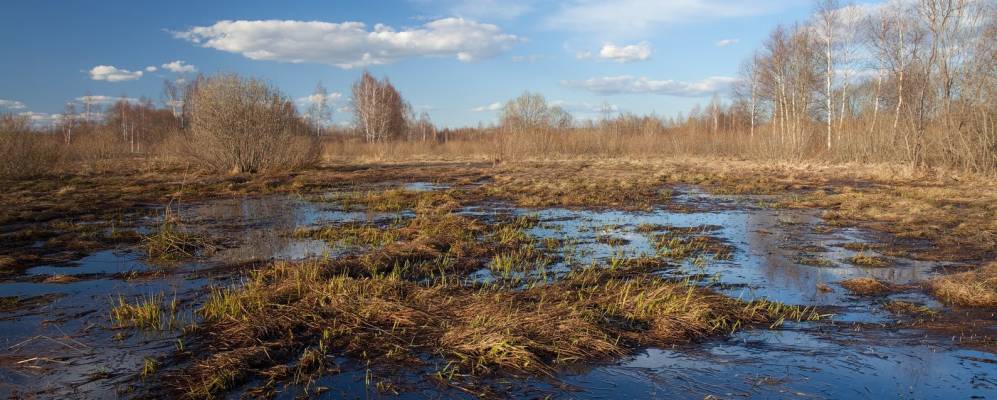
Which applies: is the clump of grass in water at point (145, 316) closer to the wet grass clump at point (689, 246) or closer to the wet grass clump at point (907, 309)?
the wet grass clump at point (689, 246)

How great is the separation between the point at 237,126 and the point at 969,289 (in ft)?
72.8

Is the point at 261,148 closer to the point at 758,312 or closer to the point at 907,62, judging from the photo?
the point at 758,312

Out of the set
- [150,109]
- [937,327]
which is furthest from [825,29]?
[150,109]

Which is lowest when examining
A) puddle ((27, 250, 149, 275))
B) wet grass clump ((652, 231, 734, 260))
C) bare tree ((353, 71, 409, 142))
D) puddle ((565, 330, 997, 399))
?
puddle ((565, 330, 997, 399))

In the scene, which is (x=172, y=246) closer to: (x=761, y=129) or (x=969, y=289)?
(x=969, y=289)

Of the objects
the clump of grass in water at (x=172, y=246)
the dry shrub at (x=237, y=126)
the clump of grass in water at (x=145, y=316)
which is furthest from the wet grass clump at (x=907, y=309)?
the dry shrub at (x=237, y=126)

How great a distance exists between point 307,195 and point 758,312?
14217 millimetres

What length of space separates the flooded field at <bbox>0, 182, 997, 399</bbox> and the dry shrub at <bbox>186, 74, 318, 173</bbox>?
10515 millimetres

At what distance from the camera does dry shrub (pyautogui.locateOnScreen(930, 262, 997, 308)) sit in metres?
5.89

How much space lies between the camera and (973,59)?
19.0 meters

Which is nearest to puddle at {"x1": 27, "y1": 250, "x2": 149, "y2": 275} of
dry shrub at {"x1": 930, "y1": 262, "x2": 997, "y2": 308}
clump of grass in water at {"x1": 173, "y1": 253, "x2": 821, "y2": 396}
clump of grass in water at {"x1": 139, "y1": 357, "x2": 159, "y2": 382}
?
clump of grass in water at {"x1": 173, "y1": 253, "x2": 821, "y2": 396}

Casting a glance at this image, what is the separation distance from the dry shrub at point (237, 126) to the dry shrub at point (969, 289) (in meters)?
21.8

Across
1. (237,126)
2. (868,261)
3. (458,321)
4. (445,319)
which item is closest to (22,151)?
(237,126)

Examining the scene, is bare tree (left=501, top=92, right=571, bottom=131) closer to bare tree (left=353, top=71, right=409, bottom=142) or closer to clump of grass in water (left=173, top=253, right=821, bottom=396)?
bare tree (left=353, top=71, right=409, bottom=142)
